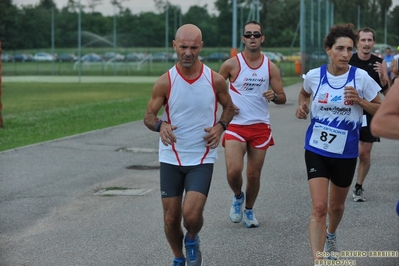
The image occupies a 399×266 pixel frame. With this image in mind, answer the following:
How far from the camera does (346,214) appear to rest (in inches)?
367

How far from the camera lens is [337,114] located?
22.1 feet

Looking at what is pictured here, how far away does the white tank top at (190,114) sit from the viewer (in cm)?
648

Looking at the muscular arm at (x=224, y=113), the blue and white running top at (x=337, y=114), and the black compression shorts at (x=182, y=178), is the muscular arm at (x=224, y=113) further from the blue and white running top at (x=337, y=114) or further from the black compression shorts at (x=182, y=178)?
the blue and white running top at (x=337, y=114)

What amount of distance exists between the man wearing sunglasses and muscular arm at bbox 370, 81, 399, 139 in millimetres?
5068

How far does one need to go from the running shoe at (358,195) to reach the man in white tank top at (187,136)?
4078 mm

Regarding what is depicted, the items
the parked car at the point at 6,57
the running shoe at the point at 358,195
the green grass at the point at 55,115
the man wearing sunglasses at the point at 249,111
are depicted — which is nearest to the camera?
the man wearing sunglasses at the point at 249,111

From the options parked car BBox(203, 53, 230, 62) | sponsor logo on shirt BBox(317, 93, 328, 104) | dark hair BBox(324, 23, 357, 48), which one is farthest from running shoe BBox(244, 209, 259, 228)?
parked car BBox(203, 53, 230, 62)

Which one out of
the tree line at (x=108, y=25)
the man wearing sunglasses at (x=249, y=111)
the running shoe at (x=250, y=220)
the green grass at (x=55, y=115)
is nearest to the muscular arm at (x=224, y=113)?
the man wearing sunglasses at (x=249, y=111)

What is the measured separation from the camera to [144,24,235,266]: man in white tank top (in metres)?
6.44

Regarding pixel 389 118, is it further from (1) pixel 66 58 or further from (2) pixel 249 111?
(1) pixel 66 58

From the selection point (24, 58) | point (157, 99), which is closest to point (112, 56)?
point (24, 58)

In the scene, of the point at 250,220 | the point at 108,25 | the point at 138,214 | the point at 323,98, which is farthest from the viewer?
the point at 108,25

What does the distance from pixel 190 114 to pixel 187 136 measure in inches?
7.1

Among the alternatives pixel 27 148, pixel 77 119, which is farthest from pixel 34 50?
pixel 27 148
